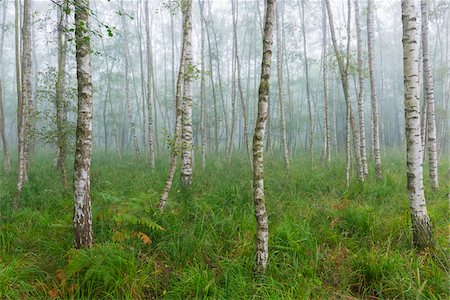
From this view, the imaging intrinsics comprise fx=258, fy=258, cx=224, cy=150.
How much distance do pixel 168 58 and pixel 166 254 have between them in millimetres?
27296

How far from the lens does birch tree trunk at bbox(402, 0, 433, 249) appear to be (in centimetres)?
344

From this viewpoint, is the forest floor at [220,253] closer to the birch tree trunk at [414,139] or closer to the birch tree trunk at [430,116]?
the birch tree trunk at [414,139]

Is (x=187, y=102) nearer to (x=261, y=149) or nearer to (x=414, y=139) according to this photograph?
(x=261, y=149)

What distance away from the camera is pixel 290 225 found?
12.7 feet

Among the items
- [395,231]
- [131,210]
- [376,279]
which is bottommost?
[376,279]

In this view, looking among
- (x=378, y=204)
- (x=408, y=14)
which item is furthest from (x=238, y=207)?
(x=408, y=14)

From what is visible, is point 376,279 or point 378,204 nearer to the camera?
point 376,279

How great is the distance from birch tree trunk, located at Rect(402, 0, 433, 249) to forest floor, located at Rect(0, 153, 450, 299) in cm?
21

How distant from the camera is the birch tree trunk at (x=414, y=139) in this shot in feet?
11.3

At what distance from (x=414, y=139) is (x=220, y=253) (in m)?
3.02

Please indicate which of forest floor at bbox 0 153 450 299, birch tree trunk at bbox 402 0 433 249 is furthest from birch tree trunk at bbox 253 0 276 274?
birch tree trunk at bbox 402 0 433 249

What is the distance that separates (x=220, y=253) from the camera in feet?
11.3

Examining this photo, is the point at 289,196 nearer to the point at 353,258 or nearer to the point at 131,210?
the point at 353,258

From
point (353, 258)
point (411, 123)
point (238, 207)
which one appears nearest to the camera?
point (353, 258)
